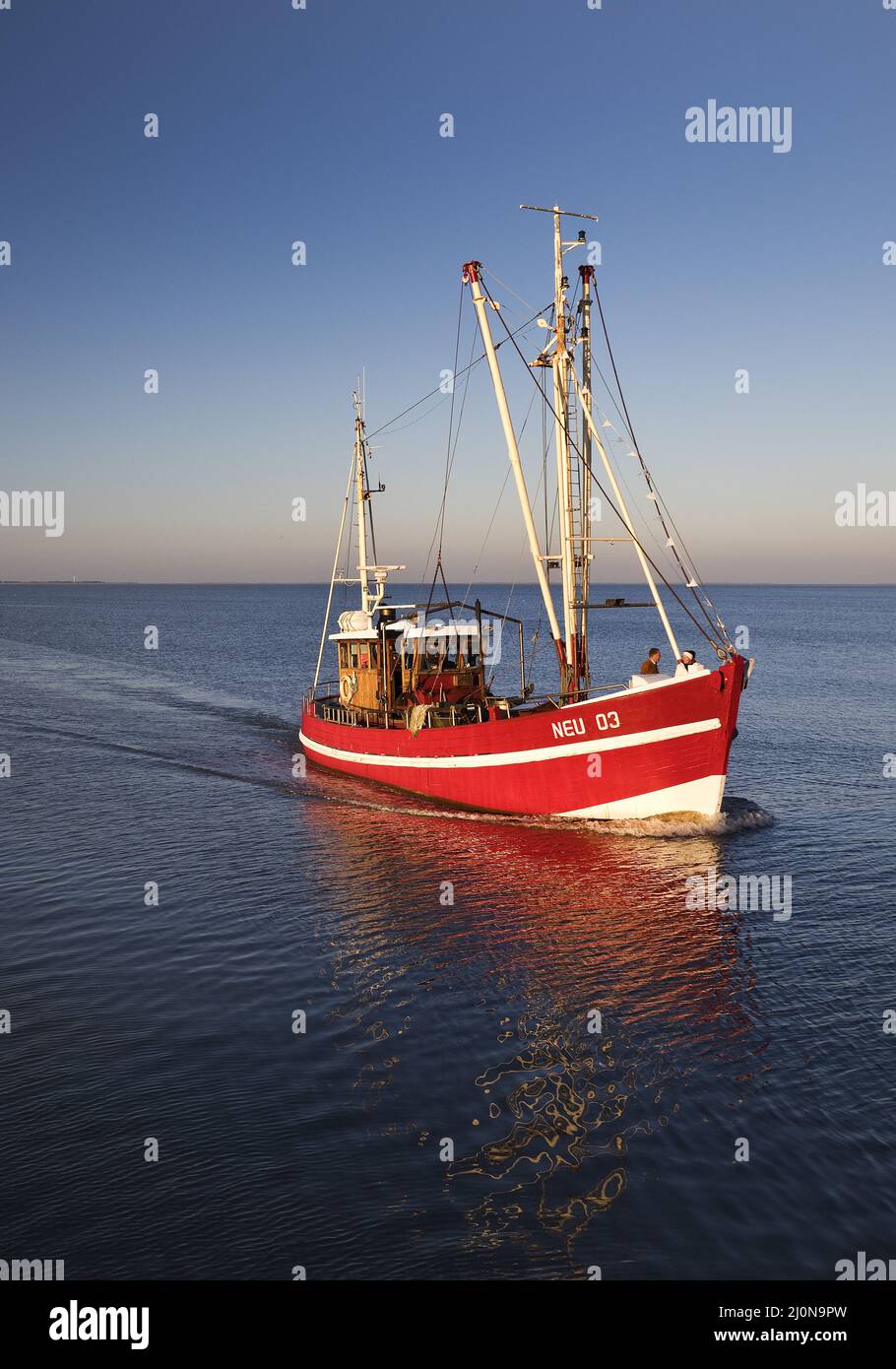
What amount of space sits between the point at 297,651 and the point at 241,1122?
4145 inches

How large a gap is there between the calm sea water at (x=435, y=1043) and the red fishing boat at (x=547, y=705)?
1594mm

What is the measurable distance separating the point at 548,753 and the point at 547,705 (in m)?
4.74

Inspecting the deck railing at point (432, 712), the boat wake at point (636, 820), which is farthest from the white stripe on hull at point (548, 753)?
the deck railing at point (432, 712)

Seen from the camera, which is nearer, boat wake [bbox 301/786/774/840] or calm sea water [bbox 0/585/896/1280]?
calm sea water [bbox 0/585/896/1280]

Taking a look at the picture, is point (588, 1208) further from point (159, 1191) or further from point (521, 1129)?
point (159, 1191)

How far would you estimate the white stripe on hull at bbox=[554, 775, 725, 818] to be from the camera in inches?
1188

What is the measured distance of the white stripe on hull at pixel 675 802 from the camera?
1188 inches

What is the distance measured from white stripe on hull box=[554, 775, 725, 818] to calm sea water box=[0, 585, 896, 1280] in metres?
0.69

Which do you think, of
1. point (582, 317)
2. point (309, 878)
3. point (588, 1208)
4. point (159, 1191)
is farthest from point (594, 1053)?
point (582, 317)
